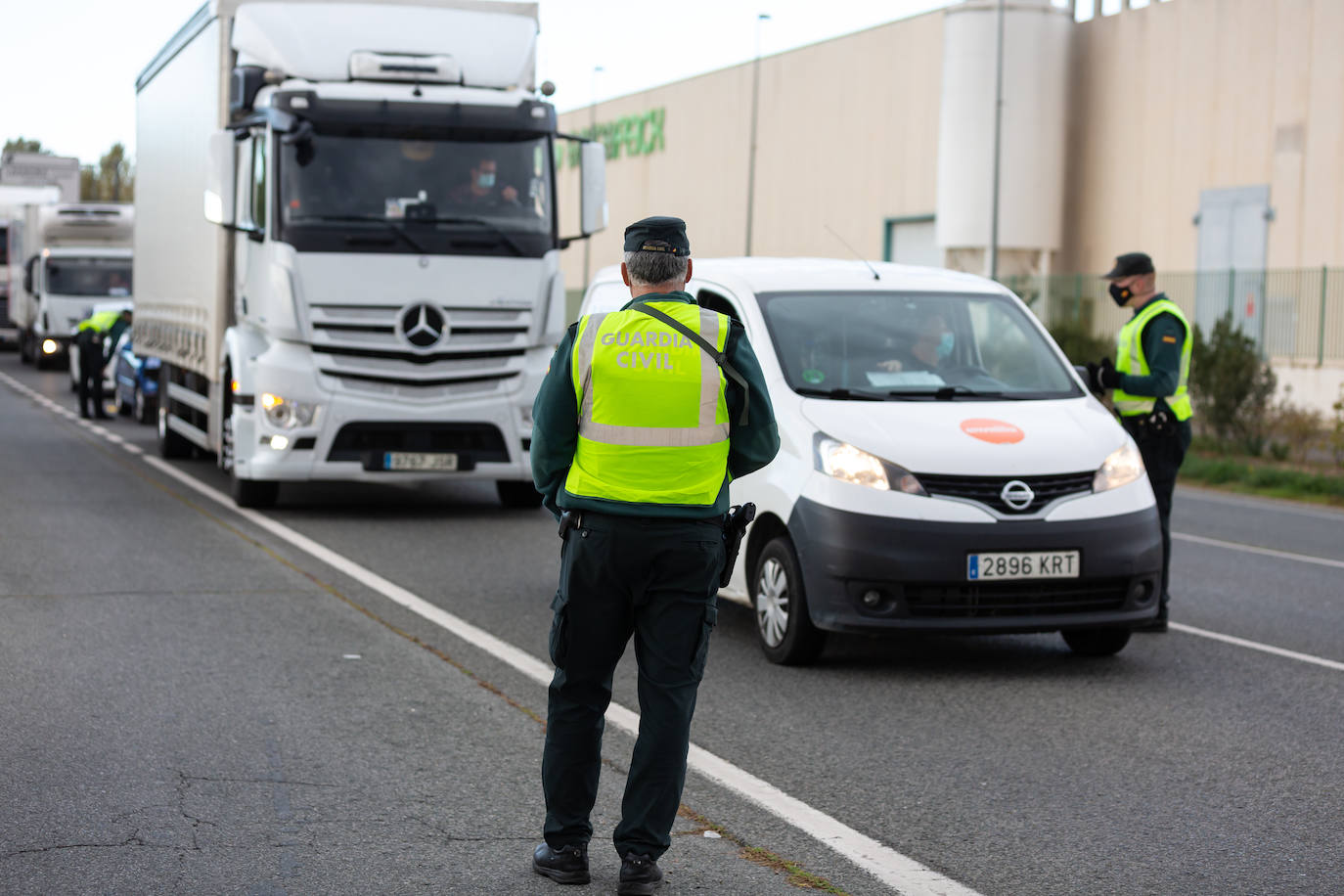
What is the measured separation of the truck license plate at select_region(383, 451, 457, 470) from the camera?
13.9 m

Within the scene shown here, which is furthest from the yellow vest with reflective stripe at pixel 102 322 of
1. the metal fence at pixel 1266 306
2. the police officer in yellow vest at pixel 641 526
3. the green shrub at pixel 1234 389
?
the police officer in yellow vest at pixel 641 526

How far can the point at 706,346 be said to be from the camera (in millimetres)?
4906

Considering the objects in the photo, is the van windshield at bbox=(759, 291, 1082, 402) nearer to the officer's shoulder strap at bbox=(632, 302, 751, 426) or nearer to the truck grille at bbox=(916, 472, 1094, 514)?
the truck grille at bbox=(916, 472, 1094, 514)

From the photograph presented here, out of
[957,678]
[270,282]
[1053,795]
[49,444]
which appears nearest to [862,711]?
[957,678]

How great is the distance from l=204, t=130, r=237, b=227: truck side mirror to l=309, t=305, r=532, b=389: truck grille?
120cm

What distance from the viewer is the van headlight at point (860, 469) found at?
807 cm

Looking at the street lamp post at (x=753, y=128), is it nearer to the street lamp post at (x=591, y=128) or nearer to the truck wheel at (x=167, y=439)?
the street lamp post at (x=591, y=128)

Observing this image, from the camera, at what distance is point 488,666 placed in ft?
26.8

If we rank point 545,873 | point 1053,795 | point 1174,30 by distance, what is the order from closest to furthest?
point 545,873, point 1053,795, point 1174,30

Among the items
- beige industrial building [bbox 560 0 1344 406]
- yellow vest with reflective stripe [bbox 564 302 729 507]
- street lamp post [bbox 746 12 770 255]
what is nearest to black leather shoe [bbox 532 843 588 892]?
yellow vest with reflective stripe [bbox 564 302 729 507]

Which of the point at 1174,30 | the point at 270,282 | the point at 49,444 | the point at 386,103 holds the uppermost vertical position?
the point at 1174,30

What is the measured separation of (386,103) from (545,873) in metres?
9.70

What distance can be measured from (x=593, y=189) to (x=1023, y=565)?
6953 mm

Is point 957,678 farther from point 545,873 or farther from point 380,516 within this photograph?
point 380,516
